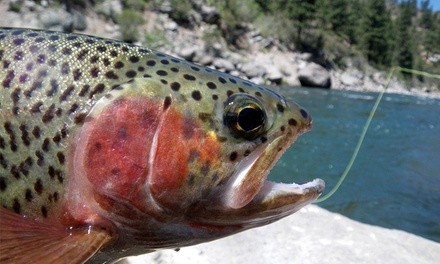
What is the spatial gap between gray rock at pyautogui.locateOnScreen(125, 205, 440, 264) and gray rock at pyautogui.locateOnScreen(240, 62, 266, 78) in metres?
26.4

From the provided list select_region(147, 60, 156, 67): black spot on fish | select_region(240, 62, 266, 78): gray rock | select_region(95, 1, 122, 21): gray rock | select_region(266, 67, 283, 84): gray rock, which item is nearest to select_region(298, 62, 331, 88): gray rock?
select_region(266, 67, 283, 84): gray rock

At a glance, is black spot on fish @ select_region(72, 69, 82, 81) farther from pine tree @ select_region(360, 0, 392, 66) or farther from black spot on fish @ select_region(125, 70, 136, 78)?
pine tree @ select_region(360, 0, 392, 66)

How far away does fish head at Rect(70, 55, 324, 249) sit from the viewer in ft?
5.94

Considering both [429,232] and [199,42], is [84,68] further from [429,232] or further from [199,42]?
[199,42]

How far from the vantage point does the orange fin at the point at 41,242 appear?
5.48 feet

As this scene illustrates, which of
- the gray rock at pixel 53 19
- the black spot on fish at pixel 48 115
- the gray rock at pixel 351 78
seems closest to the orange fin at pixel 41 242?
the black spot on fish at pixel 48 115

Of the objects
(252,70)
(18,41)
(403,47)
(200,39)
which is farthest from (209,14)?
(403,47)

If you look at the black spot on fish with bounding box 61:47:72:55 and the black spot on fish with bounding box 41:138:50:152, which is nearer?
the black spot on fish with bounding box 41:138:50:152

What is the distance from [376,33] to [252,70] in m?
41.1

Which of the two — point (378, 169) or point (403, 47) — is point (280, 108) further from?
point (403, 47)

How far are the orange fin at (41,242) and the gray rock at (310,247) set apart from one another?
5.02ft

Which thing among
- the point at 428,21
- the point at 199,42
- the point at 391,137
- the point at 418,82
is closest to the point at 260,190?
the point at 391,137

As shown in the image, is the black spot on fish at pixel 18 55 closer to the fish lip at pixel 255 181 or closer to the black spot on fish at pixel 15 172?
the black spot on fish at pixel 15 172

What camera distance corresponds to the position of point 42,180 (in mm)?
1849
